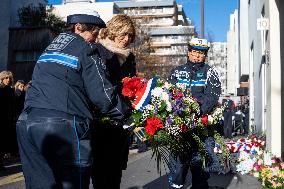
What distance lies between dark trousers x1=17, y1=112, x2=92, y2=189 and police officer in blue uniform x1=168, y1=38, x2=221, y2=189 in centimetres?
248

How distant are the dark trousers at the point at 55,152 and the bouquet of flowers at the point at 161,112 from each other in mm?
921

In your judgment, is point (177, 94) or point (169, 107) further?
point (177, 94)

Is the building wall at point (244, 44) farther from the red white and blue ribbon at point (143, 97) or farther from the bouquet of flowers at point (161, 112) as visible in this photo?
the red white and blue ribbon at point (143, 97)

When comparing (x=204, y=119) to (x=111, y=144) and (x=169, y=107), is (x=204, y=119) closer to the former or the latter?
(x=169, y=107)

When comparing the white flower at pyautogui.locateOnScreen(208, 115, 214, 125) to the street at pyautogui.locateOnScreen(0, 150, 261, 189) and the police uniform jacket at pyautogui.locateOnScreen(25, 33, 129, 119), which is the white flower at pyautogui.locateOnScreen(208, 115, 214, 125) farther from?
the street at pyautogui.locateOnScreen(0, 150, 261, 189)

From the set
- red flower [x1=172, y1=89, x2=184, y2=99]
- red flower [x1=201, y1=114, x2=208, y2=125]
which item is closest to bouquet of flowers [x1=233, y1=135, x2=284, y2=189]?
red flower [x1=201, y1=114, x2=208, y2=125]

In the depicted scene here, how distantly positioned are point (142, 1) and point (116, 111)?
382ft

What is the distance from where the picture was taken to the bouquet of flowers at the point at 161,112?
434 cm

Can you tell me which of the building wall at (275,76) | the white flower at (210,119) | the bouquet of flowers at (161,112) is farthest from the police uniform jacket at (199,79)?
the building wall at (275,76)

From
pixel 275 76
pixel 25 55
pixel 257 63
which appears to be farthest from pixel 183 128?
pixel 25 55

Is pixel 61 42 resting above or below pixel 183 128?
above

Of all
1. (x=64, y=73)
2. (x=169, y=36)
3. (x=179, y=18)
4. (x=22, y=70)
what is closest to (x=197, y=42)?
(x=64, y=73)

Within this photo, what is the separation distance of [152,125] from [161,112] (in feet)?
0.67

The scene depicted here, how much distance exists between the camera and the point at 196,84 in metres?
5.96
